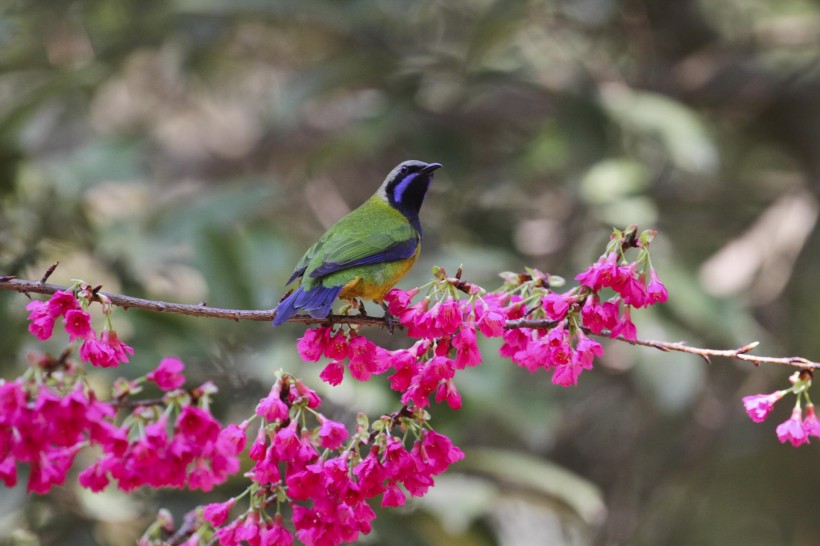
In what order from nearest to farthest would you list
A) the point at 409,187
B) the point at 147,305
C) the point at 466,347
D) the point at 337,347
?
the point at 147,305, the point at 466,347, the point at 337,347, the point at 409,187

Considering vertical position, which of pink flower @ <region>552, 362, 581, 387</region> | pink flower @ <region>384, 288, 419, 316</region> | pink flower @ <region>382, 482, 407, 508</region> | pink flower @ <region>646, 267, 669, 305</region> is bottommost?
pink flower @ <region>382, 482, 407, 508</region>

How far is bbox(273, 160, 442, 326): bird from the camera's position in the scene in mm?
2480

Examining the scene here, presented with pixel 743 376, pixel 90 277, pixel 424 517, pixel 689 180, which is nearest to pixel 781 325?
pixel 743 376

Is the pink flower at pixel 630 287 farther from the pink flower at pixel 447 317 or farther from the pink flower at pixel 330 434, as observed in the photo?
the pink flower at pixel 330 434

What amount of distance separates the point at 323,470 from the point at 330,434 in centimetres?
9

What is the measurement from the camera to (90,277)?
5262 millimetres

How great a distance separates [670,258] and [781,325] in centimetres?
127

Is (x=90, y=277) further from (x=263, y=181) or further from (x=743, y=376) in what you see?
(x=743, y=376)

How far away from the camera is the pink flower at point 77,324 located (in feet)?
6.88

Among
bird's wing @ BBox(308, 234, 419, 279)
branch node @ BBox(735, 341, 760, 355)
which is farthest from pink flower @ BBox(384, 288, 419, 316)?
branch node @ BBox(735, 341, 760, 355)

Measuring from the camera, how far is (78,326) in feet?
6.97

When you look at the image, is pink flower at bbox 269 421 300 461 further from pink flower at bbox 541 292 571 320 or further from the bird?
pink flower at bbox 541 292 571 320

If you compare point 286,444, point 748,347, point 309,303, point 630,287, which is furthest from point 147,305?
point 748,347

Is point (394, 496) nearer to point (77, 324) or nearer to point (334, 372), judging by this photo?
point (334, 372)
